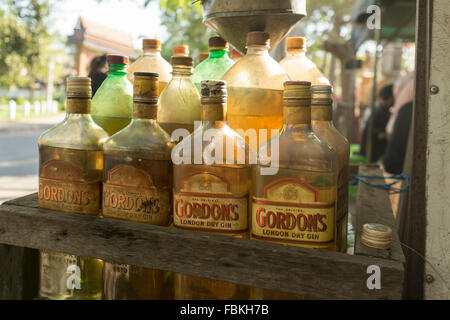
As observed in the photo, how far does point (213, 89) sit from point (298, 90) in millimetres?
181

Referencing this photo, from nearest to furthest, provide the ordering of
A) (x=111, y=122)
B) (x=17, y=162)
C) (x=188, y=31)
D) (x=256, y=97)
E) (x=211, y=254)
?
(x=211, y=254), (x=256, y=97), (x=111, y=122), (x=17, y=162), (x=188, y=31)

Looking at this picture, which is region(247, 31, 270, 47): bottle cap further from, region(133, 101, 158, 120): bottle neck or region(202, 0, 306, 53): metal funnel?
region(133, 101, 158, 120): bottle neck

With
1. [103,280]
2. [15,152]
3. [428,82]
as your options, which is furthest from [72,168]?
[15,152]

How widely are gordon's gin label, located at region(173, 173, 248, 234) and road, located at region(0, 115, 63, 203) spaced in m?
4.76

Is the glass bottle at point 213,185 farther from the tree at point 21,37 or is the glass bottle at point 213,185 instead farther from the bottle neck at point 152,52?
the tree at point 21,37

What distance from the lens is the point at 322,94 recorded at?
3.42ft

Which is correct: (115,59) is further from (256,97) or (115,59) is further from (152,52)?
(256,97)

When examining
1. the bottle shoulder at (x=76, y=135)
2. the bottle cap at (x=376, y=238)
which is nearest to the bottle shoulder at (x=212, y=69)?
the bottle shoulder at (x=76, y=135)

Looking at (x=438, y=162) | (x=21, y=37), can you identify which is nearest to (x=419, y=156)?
(x=438, y=162)

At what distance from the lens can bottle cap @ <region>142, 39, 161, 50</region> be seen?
1311 mm

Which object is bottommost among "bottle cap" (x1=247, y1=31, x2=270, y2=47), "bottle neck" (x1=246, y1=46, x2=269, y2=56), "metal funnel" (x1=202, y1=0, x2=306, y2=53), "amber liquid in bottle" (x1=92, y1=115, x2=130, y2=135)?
"amber liquid in bottle" (x1=92, y1=115, x2=130, y2=135)

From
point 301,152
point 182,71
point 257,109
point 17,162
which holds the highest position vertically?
point 182,71

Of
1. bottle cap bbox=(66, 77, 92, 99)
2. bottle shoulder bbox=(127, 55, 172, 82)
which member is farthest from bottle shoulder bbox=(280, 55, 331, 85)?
bottle cap bbox=(66, 77, 92, 99)

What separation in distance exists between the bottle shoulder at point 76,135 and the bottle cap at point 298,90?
478 millimetres
